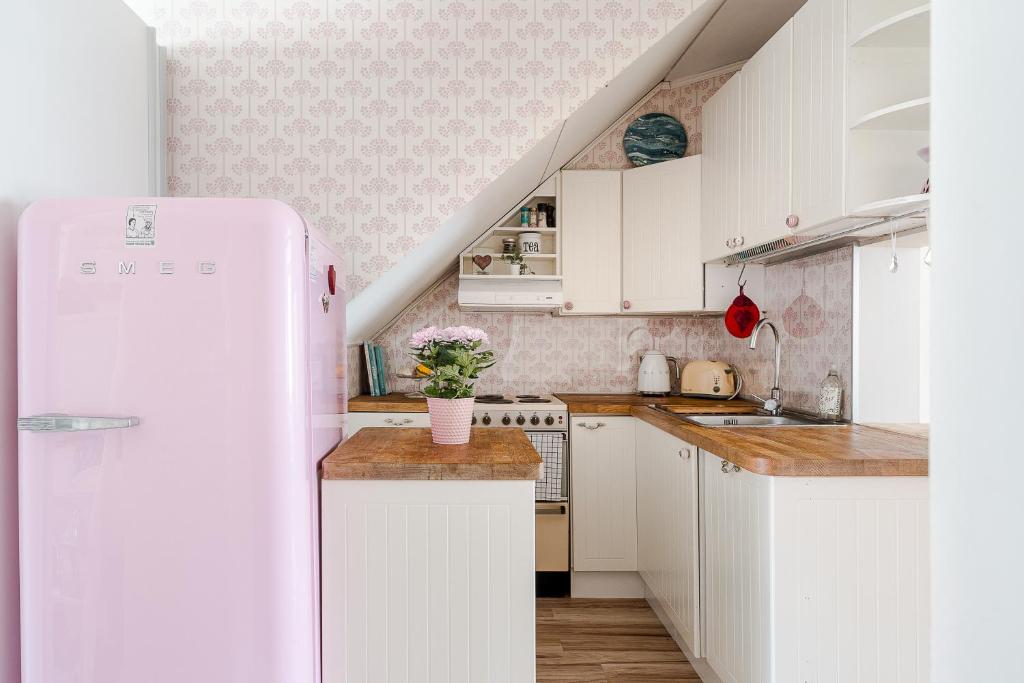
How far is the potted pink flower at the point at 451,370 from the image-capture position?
6.00 feet

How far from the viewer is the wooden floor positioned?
2.39 meters

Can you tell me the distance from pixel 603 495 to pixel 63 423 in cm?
233

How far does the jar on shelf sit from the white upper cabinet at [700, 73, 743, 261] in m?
0.67

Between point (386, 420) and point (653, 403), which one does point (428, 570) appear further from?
point (653, 403)

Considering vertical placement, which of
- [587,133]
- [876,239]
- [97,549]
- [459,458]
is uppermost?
[587,133]

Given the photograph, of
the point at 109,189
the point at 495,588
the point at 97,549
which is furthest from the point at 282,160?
the point at 495,588

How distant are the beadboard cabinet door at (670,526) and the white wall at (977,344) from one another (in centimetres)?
196

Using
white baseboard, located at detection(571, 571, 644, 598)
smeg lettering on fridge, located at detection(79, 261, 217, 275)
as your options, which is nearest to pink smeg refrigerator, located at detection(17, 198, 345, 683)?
smeg lettering on fridge, located at detection(79, 261, 217, 275)

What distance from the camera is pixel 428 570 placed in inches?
64.2

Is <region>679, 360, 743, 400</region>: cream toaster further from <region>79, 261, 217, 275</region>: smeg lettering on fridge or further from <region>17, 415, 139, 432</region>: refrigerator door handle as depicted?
<region>17, 415, 139, 432</region>: refrigerator door handle

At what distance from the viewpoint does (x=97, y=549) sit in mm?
1436

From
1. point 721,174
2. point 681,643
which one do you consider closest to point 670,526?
point 681,643

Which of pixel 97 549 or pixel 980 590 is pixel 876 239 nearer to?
pixel 980 590

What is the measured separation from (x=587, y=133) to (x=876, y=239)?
4.73 ft
